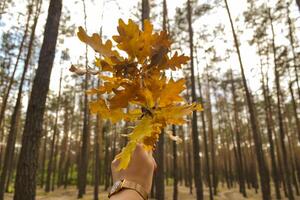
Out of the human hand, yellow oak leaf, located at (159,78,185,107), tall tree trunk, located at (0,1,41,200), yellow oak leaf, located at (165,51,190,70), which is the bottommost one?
the human hand

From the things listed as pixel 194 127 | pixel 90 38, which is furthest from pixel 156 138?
pixel 194 127

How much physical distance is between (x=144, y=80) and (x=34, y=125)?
453 cm

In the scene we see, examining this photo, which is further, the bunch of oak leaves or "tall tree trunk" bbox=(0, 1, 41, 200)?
"tall tree trunk" bbox=(0, 1, 41, 200)

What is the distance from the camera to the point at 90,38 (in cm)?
90

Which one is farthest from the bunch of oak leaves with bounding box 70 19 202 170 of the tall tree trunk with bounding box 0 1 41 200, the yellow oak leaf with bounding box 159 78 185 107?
the tall tree trunk with bounding box 0 1 41 200

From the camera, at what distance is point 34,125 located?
498 centimetres

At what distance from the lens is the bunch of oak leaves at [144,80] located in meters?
0.84

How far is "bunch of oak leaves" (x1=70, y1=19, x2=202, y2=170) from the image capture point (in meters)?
0.84

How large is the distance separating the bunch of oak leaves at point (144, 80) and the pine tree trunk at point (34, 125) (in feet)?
14.4

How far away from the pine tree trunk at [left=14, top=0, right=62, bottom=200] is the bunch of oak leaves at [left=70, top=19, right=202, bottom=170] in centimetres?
439

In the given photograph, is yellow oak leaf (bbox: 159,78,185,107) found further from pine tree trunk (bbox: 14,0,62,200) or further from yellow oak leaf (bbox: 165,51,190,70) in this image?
pine tree trunk (bbox: 14,0,62,200)

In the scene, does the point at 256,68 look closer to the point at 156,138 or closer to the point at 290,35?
the point at 290,35

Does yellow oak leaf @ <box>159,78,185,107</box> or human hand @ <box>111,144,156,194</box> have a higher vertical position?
yellow oak leaf @ <box>159,78,185,107</box>

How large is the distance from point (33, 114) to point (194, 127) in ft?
34.7
